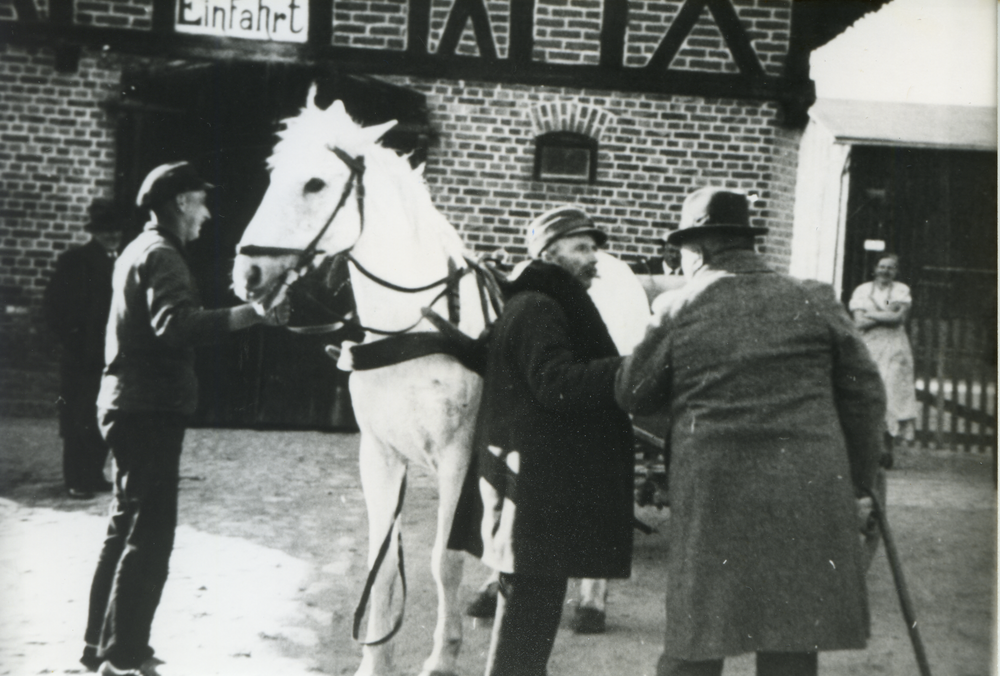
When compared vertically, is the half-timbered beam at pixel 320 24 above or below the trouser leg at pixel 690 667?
above

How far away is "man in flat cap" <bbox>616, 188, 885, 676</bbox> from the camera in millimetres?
2373

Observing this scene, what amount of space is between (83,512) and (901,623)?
392 centimetres

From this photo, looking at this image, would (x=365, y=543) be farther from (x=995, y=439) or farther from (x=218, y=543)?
(x=995, y=439)

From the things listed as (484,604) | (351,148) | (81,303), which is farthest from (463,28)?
(484,604)

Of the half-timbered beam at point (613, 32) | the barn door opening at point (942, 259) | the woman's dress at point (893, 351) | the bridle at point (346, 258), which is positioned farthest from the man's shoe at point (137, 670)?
the barn door opening at point (942, 259)


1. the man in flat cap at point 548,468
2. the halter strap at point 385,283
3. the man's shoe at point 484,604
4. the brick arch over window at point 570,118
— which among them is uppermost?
the brick arch over window at point 570,118

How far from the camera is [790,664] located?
95.7 inches

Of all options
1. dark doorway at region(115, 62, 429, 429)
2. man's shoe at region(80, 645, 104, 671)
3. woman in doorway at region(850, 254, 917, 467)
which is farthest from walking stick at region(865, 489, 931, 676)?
man's shoe at region(80, 645, 104, 671)

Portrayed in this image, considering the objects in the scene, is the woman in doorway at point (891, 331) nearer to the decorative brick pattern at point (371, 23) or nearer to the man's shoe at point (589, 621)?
the man's shoe at point (589, 621)

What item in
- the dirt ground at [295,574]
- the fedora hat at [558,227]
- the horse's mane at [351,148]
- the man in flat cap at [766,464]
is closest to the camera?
the man in flat cap at [766,464]

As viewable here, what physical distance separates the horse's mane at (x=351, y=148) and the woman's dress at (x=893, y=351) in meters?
2.27

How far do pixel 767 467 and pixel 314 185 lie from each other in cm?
197

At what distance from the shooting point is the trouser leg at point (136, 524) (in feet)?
10.1

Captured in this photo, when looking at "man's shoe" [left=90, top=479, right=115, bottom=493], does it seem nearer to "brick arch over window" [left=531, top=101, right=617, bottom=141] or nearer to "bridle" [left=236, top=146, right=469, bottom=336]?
"bridle" [left=236, top=146, right=469, bottom=336]
